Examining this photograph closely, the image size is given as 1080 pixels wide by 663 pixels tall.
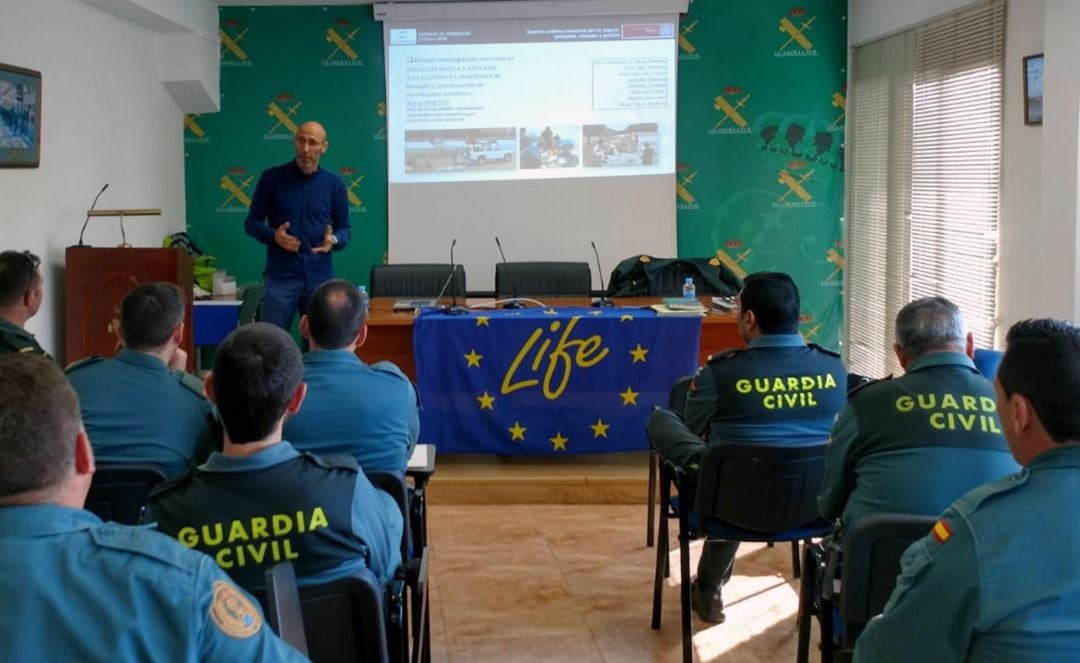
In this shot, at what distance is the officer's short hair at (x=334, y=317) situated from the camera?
3266mm

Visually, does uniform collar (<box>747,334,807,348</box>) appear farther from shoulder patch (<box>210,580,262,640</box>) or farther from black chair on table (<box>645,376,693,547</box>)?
shoulder patch (<box>210,580,262,640</box>)

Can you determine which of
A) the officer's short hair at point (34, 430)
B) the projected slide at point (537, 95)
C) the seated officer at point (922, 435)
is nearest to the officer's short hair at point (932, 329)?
the seated officer at point (922, 435)

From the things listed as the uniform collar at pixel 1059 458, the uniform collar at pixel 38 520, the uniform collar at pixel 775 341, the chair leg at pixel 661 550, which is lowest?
the chair leg at pixel 661 550

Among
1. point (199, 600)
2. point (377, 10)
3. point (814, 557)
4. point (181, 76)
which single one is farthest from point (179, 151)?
point (199, 600)

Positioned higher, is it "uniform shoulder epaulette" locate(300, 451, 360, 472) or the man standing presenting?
the man standing presenting

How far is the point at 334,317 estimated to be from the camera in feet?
10.7

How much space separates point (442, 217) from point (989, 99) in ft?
12.2

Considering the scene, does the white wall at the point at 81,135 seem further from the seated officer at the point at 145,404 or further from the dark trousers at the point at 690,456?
the dark trousers at the point at 690,456

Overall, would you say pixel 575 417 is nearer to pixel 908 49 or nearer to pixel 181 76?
pixel 908 49

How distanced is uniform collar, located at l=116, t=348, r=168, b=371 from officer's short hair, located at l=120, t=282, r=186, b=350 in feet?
0.09

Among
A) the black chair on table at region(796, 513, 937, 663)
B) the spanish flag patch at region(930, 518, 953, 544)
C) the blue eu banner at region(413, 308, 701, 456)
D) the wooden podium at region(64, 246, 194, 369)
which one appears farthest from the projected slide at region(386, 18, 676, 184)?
the spanish flag patch at region(930, 518, 953, 544)

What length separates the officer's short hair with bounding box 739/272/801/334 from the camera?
3551mm

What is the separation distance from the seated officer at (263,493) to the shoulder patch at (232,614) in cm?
75

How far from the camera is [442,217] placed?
8.09 meters
